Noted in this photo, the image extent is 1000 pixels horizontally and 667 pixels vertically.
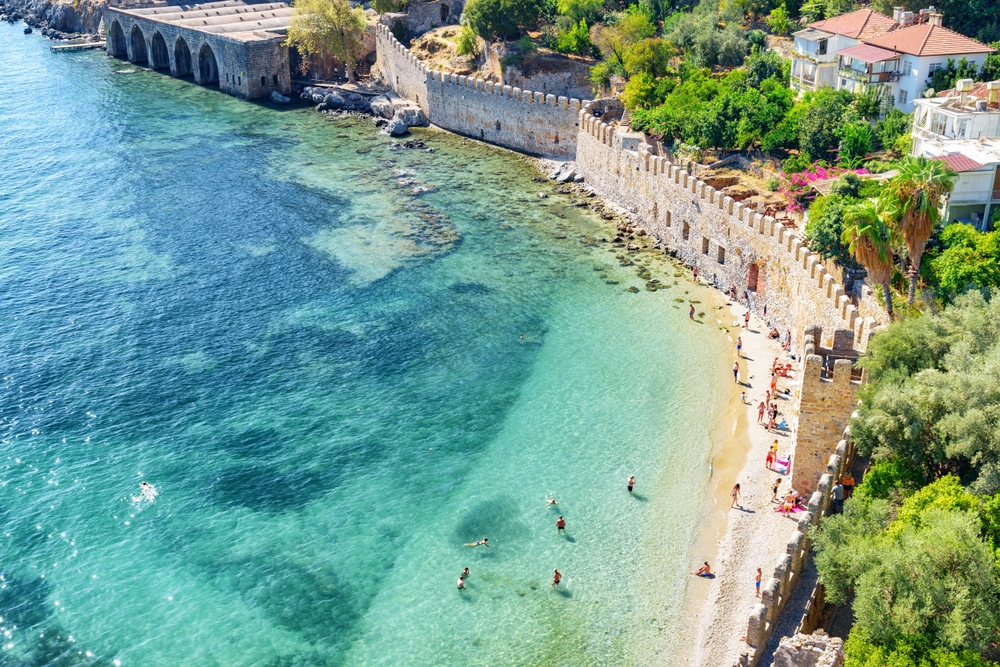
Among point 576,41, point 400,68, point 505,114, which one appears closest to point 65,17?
point 400,68

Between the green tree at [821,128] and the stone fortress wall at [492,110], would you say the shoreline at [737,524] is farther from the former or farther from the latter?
A: the stone fortress wall at [492,110]

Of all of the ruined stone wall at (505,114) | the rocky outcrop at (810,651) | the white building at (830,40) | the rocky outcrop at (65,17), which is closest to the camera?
the rocky outcrop at (810,651)

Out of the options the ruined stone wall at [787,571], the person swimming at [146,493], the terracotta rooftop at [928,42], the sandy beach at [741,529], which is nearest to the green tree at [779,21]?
the terracotta rooftop at [928,42]

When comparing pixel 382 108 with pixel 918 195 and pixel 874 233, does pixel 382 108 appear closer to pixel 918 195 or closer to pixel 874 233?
pixel 874 233

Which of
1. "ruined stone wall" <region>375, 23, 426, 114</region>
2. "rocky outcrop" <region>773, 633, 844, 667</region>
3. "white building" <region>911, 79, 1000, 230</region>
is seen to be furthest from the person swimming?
"ruined stone wall" <region>375, 23, 426, 114</region>

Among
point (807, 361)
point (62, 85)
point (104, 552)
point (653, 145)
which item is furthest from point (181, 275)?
point (62, 85)

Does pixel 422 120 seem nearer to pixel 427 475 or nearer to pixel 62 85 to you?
pixel 62 85

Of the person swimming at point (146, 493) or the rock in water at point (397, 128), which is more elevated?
the rock in water at point (397, 128)
